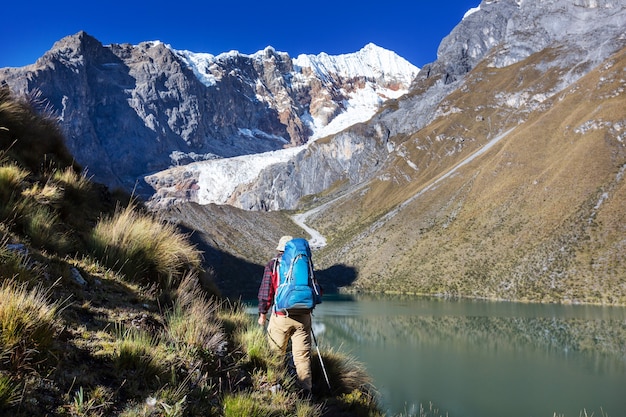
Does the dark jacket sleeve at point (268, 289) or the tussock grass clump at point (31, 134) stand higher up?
the tussock grass clump at point (31, 134)

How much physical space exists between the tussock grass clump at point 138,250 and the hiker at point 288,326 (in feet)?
6.61

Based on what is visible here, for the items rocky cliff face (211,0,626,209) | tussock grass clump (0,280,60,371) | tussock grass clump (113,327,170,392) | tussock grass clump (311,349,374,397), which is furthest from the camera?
rocky cliff face (211,0,626,209)

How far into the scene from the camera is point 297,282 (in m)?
6.10

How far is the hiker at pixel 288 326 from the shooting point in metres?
6.41

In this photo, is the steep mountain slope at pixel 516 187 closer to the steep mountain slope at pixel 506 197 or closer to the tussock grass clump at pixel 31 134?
the steep mountain slope at pixel 506 197

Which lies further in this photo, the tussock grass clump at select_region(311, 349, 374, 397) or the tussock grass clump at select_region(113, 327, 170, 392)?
the tussock grass clump at select_region(311, 349, 374, 397)

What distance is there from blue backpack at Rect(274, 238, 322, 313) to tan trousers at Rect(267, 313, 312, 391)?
0.92 feet

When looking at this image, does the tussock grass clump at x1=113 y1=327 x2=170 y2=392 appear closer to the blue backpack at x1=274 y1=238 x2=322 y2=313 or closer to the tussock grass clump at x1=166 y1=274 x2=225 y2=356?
the tussock grass clump at x1=166 y1=274 x2=225 y2=356

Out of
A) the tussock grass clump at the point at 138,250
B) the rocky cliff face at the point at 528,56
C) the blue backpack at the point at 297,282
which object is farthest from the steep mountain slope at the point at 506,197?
the blue backpack at the point at 297,282

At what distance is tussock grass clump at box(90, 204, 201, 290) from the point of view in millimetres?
7438

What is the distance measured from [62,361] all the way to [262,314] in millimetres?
2941

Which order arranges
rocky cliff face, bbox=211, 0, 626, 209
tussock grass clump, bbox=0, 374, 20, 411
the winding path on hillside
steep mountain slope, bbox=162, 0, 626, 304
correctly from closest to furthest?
tussock grass clump, bbox=0, 374, 20, 411 → steep mountain slope, bbox=162, 0, 626, 304 → the winding path on hillside → rocky cliff face, bbox=211, 0, 626, 209

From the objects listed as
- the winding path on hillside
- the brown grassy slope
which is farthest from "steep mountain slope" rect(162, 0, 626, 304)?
the winding path on hillside

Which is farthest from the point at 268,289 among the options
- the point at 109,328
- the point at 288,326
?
the point at 109,328
